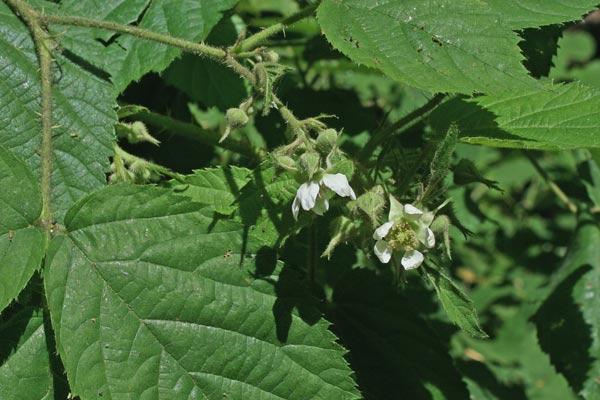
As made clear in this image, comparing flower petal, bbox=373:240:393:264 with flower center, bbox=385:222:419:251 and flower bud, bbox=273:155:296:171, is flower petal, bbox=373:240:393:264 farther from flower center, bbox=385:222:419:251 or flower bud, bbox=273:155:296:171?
flower bud, bbox=273:155:296:171

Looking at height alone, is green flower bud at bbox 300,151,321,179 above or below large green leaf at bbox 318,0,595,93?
below

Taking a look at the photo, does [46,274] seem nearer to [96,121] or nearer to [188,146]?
[96,121]

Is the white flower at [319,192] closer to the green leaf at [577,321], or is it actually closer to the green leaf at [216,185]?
the green leaf at [216,185]

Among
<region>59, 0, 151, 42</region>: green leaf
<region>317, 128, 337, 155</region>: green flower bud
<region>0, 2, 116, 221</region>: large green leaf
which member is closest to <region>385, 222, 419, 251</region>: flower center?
<region>317, 128, 337, 155</region>: green flower bud

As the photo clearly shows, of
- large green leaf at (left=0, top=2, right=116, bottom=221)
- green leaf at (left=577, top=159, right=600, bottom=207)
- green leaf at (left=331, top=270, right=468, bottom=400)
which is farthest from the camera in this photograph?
green leaf at (left=577, top=159, right=600, bottom=207)

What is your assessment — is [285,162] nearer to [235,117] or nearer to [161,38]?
[235,117]

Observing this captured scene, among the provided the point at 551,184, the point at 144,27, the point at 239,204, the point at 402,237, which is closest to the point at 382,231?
the point at 402,237

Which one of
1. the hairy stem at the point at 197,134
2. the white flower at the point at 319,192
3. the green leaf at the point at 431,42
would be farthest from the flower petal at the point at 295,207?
the hairy stem at the point at 197,134
